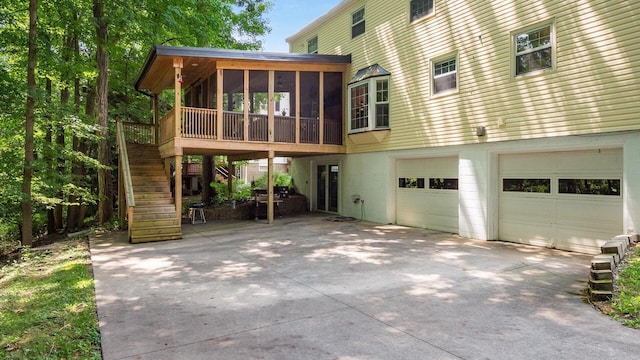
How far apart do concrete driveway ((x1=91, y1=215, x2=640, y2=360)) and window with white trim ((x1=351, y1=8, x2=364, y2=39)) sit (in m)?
8.37

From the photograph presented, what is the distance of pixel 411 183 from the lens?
12109 millimetres

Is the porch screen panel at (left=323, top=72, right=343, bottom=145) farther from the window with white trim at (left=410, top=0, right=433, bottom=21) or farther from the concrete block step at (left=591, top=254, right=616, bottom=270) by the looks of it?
the concrete block step at (left=591, top=254, right=616, bottom=270)

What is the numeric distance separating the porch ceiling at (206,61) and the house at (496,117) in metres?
1.91

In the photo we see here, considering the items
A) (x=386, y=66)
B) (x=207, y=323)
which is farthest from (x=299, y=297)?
(x=386, y=66)

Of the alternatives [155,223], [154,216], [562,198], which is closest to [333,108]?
[154,216]

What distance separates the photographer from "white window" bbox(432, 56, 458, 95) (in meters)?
10.3

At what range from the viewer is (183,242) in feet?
32.0

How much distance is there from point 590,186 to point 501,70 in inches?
128

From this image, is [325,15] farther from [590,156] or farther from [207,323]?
[207,323]

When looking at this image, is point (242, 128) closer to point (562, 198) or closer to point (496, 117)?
point (496, 117)

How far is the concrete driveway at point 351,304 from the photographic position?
358cm

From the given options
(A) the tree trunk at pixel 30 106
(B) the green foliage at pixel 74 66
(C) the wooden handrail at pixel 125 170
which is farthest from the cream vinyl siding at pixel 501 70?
(A) the tree trunk at pixel 30 106

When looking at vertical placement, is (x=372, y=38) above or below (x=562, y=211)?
above

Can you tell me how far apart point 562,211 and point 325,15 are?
36.7 ft
